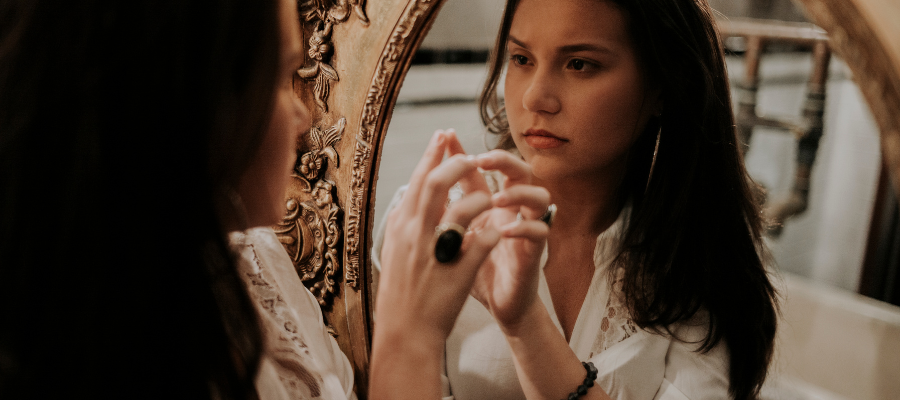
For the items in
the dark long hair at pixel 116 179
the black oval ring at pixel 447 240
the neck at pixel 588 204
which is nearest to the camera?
the dark long hair at pixel 116 179

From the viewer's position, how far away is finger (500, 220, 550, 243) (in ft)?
1.32

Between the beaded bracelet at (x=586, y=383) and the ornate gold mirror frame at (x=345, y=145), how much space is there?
0.70 ft

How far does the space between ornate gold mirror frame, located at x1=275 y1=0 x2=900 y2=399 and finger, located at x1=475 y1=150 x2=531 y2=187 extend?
0.51 ft

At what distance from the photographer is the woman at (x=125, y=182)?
288 mm

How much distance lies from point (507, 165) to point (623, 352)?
8.1 inches

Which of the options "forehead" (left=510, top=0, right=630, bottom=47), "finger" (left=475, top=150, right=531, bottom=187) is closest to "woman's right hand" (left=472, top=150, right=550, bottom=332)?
"finger" (left=475, top=150, right=531, bottom=187)

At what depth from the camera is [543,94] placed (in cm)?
43

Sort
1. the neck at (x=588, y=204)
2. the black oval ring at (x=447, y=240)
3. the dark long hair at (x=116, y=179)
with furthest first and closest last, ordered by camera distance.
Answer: the neck at (x=588, y=204), the black oval ring at (x=447, y=240), the dark long hair at (x=116, y=179)

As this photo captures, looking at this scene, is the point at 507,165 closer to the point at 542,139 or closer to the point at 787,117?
the point at 542,139

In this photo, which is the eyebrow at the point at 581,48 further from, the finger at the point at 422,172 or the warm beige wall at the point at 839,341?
the warm beige wall at the point at 839,341

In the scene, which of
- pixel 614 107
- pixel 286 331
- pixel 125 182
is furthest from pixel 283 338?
pixel 614 107

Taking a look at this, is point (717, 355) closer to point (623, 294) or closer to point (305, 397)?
point (623, 294)

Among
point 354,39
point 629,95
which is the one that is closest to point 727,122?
point 629,95

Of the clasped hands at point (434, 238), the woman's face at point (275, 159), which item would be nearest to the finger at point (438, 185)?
the clasped hands at point (434, 238)
